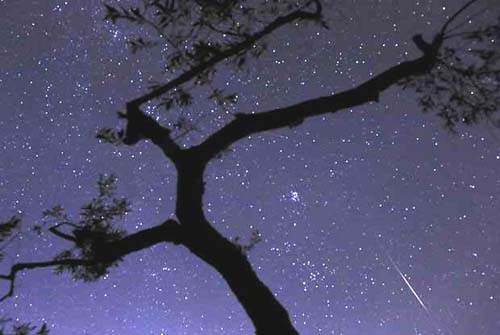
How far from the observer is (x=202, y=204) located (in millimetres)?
5328

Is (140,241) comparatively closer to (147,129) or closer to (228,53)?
(147,129)

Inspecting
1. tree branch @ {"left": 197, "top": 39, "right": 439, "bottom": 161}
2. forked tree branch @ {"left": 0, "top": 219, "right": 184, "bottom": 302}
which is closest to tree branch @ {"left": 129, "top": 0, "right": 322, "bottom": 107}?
tree branch @ {"left": 197, "top": 39, "right": 439, "bottom": 161}

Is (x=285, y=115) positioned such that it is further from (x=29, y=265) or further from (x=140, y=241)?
(x=29, y=265)

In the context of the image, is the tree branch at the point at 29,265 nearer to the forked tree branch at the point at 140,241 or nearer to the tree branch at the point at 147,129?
the forked tree branch at the point at 140,241

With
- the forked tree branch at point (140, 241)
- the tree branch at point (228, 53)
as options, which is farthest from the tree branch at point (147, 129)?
the forked tree branch at point (140, 241)

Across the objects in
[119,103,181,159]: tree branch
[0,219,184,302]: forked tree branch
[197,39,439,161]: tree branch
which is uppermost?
[119,103,181,159]: tree branch

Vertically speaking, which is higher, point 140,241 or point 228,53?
point 228,53

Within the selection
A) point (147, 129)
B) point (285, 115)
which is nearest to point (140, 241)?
point (147, 129)

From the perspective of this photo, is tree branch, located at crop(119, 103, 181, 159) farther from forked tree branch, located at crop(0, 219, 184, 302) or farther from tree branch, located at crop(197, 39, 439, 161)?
forked tree branch, located at crop(0, 219, 184, 302)

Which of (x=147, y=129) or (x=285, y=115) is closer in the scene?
(x=285, y=115)

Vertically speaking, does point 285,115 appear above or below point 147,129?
below

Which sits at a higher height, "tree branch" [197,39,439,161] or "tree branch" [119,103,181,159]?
"tree branch" [119,103,181,159]

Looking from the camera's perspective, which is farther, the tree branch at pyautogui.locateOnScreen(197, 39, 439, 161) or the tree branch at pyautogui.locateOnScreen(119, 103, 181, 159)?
the tree branch at pyautogui.locateOnScreen(119, 103, 181, 159)

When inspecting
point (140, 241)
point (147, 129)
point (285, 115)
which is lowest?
point (140, 241)
